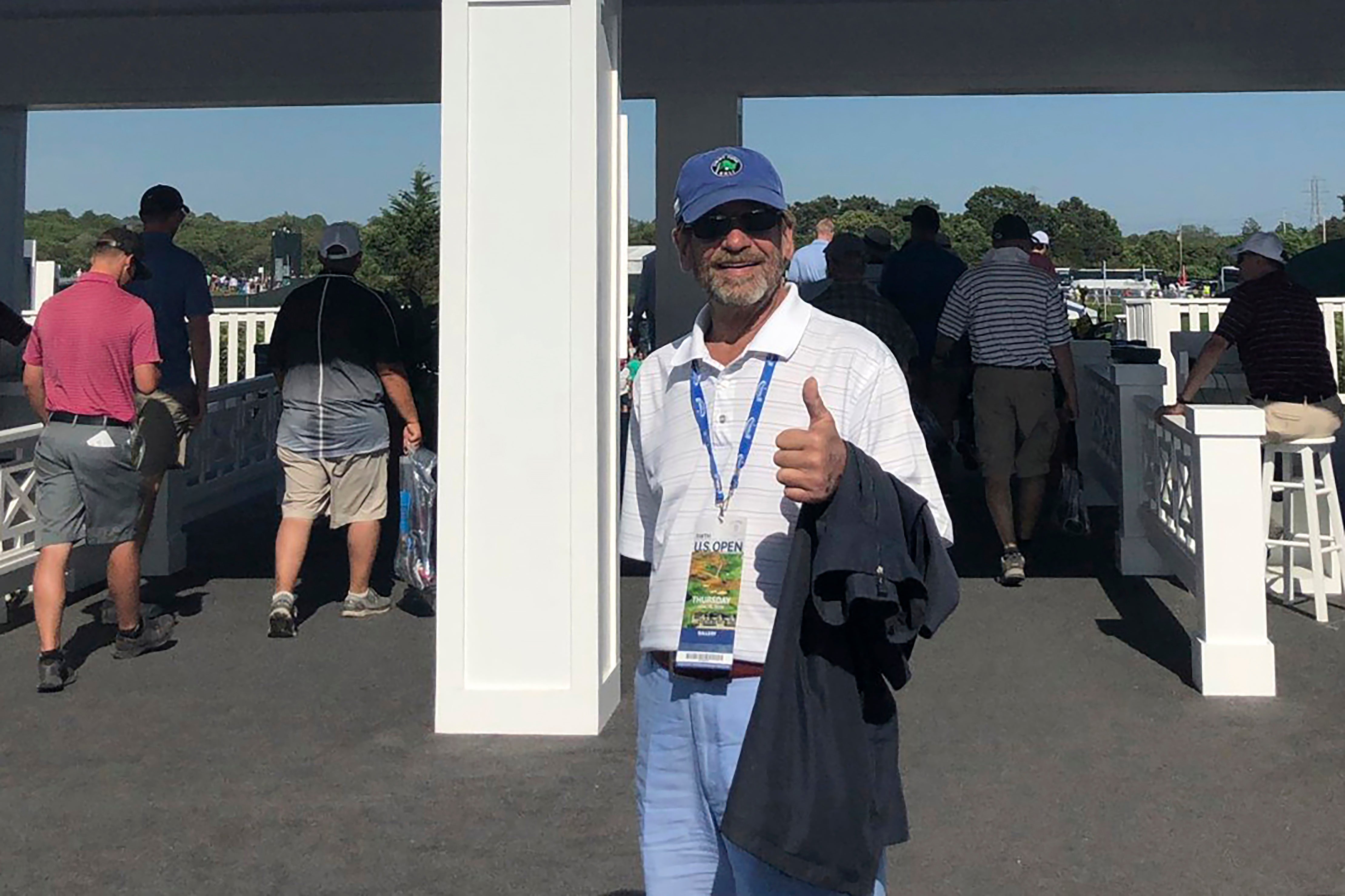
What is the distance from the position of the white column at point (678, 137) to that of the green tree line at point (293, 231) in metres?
1.92

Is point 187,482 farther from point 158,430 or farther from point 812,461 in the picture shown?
point 812,461

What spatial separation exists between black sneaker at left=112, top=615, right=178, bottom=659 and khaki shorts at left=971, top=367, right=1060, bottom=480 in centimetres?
444

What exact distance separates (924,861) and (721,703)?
1.92 metres

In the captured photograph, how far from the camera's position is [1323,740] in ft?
17.6

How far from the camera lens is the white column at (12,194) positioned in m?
11.7

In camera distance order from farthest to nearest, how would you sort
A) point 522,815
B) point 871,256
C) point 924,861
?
point 871,256
point 522,815
point 924,861

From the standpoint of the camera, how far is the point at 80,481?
6395mm

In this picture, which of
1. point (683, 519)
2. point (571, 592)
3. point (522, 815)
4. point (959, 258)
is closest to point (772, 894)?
point (683, 519)

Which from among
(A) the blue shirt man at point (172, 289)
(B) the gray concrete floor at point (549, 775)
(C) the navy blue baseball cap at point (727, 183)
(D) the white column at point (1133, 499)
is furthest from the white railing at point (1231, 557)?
(A) the blue shirt man at point (172, 289)

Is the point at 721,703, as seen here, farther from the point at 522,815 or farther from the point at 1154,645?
the point at 1154,645

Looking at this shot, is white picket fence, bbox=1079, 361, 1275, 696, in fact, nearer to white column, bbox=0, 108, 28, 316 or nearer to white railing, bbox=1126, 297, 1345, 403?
white railing, bbox=1126, 297, 1345, 403

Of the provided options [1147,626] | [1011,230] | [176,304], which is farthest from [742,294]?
[1011,230]

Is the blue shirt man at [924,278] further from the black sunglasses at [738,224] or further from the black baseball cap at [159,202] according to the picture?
the black sunglasses at [738,224]

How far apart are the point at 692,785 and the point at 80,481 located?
15.0 feet
